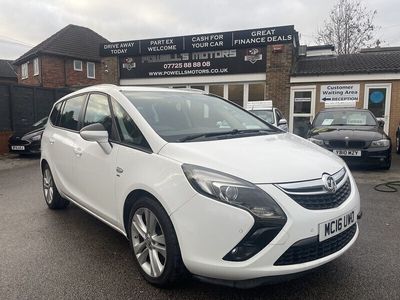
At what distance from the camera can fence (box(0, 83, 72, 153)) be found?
11773 millimetres

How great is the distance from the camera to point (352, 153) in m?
7.41

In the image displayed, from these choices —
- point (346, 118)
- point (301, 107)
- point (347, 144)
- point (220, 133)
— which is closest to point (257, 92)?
point (301, 107)

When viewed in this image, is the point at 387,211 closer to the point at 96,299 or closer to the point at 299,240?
the point at 299,240

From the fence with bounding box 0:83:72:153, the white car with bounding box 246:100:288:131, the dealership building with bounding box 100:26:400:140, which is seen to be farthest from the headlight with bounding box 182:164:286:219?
the dealership building with bounding box 100:26:400:140

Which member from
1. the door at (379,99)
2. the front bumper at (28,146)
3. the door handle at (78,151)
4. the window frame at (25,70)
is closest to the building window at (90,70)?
the window frame at (25,70)

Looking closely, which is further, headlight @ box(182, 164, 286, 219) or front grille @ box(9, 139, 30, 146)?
front grille @ box(9, 139, 30, 146)

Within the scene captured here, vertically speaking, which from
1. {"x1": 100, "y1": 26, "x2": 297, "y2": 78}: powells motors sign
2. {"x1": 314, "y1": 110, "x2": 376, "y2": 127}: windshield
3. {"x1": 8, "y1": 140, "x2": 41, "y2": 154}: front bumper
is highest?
Answer: {"x1": 100, "y1": 26, "x2": 297, "y2": 78}: powells motors sign

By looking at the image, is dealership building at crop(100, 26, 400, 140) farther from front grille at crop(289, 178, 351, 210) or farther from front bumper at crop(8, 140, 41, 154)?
front grille at crop(289, 178, 351, 210)

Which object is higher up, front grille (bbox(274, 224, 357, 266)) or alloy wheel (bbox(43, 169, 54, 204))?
front grille (bbox(274, 224, 357, 266))

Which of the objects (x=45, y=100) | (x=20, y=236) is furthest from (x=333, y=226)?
(x=45, y=100)

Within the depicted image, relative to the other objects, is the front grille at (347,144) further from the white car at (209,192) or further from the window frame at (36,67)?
the window frame at (36,67)

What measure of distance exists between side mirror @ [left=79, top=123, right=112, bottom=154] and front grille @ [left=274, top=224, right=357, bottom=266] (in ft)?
5.96

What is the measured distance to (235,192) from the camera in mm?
2266

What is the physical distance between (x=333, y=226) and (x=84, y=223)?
3049 mm
